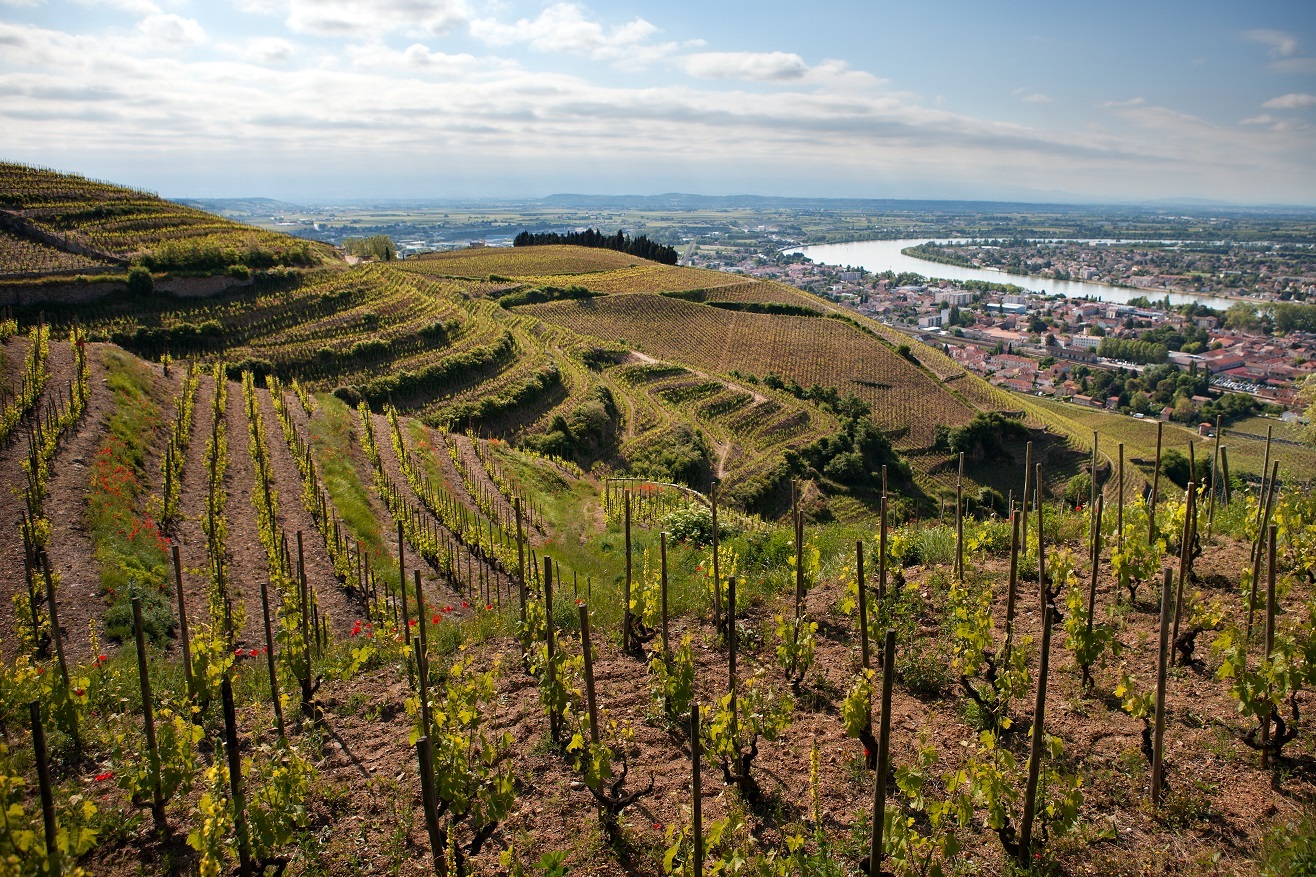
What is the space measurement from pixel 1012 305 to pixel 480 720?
17176 cm

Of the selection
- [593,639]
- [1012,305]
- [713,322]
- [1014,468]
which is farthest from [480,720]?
[1012,305]

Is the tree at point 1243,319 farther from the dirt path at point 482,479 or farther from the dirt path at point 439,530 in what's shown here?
the dirt path at point 439,530

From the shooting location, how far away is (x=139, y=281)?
37.1 metres

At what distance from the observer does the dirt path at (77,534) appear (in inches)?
414

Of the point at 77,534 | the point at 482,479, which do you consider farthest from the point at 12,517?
the point at 482,479

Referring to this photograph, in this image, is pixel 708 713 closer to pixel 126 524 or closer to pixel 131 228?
pixel 126 524

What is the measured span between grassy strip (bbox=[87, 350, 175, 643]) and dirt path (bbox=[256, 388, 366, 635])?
231 centimetres

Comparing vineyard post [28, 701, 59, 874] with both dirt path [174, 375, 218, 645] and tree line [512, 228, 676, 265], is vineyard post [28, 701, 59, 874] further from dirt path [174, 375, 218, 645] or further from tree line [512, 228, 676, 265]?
tree line [512, 228, 676, 265]

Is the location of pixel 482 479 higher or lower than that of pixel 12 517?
lower

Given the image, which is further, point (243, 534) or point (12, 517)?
point (243, 534)

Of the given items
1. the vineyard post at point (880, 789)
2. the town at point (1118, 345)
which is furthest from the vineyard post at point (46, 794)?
the town at point (1118, 345)

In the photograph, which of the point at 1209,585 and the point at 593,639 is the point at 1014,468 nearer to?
the point at 1209,585

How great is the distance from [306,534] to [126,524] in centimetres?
323

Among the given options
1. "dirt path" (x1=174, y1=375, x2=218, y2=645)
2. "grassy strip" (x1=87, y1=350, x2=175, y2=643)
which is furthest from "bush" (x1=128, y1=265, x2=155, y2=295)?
"grassy strip" (x1=87, y1=350, x2=175, y2=643)
